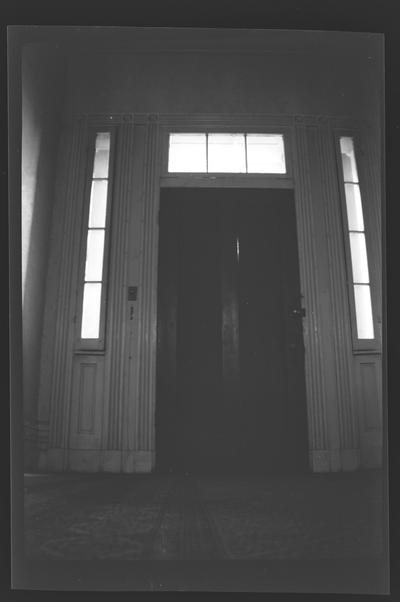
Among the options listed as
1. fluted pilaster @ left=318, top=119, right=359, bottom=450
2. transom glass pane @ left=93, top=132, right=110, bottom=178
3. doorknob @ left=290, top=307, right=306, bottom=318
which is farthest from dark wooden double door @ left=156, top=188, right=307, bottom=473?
transom glass pane @ left=93, top=132, right=110, bottom=178

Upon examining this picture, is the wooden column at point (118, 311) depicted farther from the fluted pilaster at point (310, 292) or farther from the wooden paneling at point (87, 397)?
the fluted pilaster at point (310, 292)

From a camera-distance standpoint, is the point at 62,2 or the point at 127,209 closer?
the point at 62,2

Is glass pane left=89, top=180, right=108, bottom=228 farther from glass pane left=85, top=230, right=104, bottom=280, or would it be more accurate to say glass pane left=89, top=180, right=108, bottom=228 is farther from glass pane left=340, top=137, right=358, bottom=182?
glass pane left=340, top=137, right=358, bottom=182

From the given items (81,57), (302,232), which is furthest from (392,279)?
(81,57)

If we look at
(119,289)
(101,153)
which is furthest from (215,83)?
(119,289)

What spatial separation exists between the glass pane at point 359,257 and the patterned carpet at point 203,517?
1.89 feet

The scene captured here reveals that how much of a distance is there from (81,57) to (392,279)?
3.94 feet

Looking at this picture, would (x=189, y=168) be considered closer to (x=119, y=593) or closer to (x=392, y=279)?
(x=392, y=279)

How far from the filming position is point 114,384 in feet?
3.81

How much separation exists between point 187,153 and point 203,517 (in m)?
1.14

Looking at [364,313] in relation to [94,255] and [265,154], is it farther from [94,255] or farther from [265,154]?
[94,255]

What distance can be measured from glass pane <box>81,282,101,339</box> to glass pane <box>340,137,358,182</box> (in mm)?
903

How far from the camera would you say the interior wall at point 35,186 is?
1054 millimetres

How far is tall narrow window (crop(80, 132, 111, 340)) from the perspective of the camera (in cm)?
112
